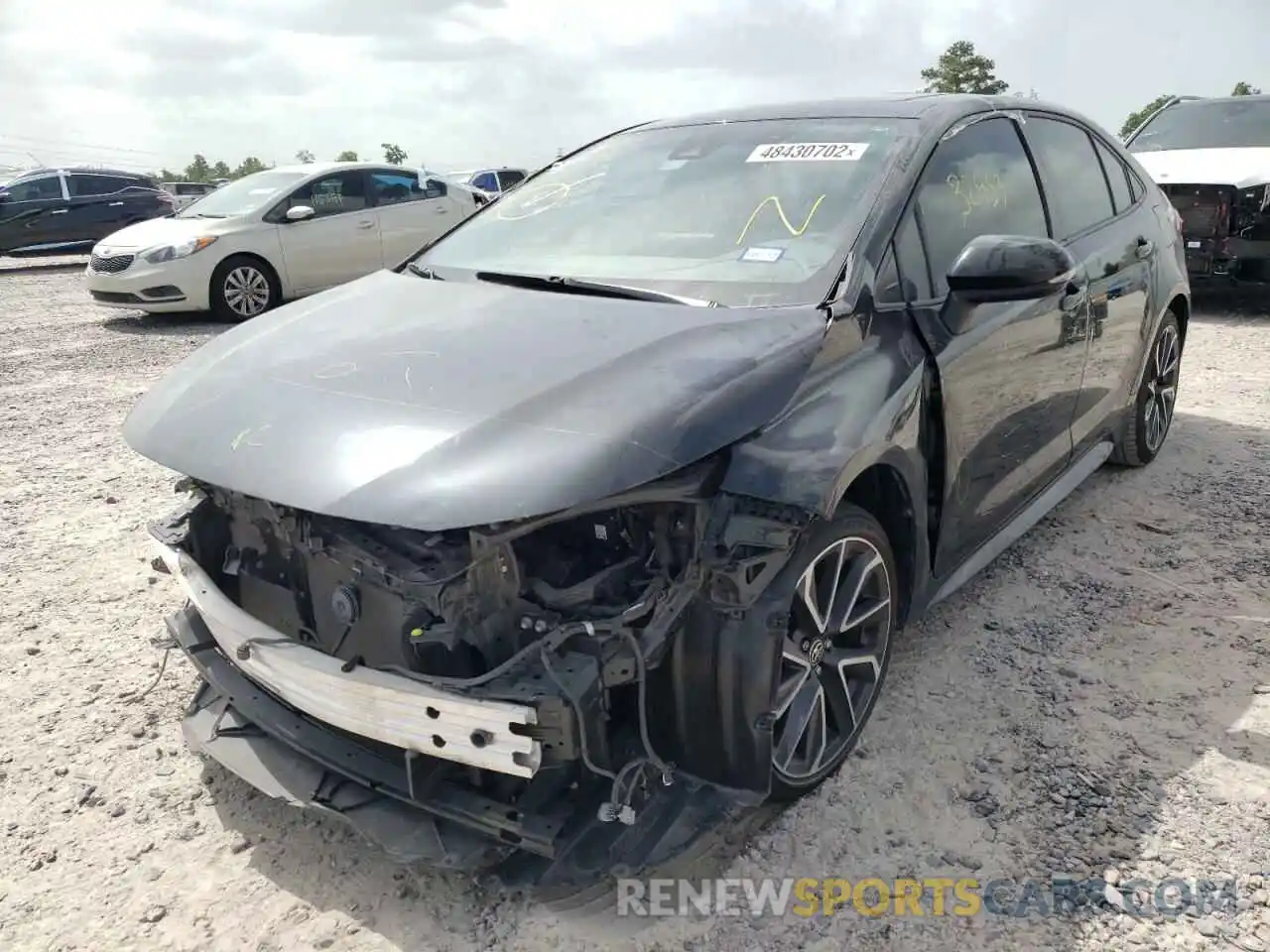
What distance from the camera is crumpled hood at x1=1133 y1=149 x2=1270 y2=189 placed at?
8180 mm

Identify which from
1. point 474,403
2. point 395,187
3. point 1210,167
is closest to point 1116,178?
point 474,403

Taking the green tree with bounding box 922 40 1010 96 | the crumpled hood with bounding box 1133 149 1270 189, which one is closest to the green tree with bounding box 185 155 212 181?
the green tree with bounding box 922 40 1010 96

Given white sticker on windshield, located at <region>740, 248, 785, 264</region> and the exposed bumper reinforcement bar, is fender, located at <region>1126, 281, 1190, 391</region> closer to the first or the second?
white sticker on windshield, located at <region>740, 248, 785, 264</region>

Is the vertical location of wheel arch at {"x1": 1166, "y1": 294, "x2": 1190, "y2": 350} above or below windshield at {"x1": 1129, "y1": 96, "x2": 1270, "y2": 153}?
below

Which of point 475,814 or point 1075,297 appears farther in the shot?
point 1075,297

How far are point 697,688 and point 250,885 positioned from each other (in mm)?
1155

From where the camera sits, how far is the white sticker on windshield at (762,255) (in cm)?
272

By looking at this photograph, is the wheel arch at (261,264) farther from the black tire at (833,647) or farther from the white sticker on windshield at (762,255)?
the black tire at (833,647)

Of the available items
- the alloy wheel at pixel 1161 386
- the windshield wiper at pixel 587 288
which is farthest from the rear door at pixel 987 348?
the alloy wheel at pixel 1161 386

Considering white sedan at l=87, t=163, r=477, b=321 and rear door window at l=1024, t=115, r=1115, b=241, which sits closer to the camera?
rear door window at l=1024, t=115, r=1115, b=241

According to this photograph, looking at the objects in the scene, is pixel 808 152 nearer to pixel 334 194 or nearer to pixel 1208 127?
pixel 334 194

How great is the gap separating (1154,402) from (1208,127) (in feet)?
20.5

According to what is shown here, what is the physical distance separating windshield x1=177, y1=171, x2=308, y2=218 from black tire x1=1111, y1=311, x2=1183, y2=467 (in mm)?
8139

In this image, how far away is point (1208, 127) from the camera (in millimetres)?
9406
